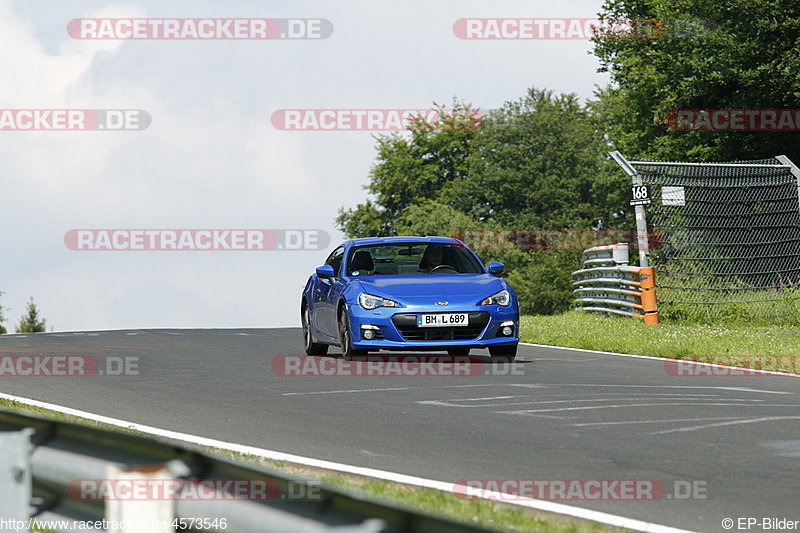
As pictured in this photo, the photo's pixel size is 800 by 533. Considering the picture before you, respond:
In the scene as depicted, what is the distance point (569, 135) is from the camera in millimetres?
79062

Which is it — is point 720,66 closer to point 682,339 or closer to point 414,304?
point 682,339

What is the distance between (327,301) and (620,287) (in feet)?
36.1

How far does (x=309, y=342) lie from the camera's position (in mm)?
17922

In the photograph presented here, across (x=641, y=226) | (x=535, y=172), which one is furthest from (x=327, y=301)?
(x=535, y=172)

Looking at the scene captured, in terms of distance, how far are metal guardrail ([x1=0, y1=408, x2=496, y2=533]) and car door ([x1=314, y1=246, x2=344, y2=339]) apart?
457 inches

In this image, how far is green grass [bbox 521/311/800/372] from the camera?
16.2 m

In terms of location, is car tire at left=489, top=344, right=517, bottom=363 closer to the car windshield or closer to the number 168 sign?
the car windshield

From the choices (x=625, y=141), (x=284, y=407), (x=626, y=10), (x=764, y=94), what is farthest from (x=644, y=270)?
(x=625, y=141)

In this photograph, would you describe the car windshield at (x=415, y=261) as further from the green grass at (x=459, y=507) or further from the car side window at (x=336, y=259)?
the green grass at (x=459, y=507)

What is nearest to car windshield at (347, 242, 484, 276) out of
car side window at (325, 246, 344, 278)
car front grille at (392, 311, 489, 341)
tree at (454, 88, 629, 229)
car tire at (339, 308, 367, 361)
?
car side window at (325, 246, 344, 278)

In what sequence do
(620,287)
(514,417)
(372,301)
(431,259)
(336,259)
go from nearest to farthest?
(514,417) < (372,301) < (431,259) < (336,259) < (620,287)

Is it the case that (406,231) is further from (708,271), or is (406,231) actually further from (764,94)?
(708,271)

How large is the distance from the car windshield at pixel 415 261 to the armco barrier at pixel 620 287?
6.63 metres

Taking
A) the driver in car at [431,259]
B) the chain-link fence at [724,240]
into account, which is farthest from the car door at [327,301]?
the chain-link fence at [724,240]
